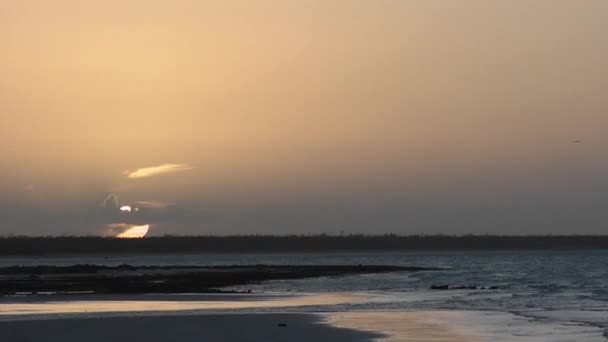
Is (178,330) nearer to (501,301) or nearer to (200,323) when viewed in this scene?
(200,323)

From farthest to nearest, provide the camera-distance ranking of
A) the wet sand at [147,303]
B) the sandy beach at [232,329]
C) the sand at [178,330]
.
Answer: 1. the wet sand at [147,303]
2. the sandy beach at [232,329]
3. the sand at [178,330]

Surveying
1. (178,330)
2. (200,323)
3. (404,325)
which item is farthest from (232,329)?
(404,325)

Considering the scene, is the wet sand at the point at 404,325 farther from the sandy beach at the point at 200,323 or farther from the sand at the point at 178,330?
the sand at the point at 178,330

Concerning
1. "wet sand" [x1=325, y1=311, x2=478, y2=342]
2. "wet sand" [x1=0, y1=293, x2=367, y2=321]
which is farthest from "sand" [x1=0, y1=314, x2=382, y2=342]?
"wet sand" [x1=0, y1=293, x2=367, y2=321]

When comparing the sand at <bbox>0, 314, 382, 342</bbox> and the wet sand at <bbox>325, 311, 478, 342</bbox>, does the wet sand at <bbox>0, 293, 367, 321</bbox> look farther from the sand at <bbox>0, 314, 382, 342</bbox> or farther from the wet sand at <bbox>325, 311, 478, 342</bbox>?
the wet sand at <bbox>325, 311, 478, 342</bbox>

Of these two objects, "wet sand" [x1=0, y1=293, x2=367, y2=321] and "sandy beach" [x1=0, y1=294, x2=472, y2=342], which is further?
"wet sand" [x1=0, y1=293, x2=367, y2=321]

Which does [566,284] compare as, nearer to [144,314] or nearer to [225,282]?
[225,282]

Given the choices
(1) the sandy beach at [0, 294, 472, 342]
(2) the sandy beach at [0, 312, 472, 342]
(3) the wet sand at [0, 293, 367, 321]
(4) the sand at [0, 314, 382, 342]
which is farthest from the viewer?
(3) the wet sand at [0, 293, 367, 321]

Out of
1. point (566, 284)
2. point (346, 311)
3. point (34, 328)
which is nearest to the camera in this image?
point (34, 328)

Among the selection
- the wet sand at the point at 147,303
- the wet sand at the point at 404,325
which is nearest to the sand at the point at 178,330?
the wet sand at the point at 404,325

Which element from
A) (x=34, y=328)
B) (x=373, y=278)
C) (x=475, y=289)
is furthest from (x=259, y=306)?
(x=373, y=278)

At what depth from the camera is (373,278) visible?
250 ft

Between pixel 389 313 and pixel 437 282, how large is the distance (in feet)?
95.3

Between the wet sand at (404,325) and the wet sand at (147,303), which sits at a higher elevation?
the wet sand at (147,303)
